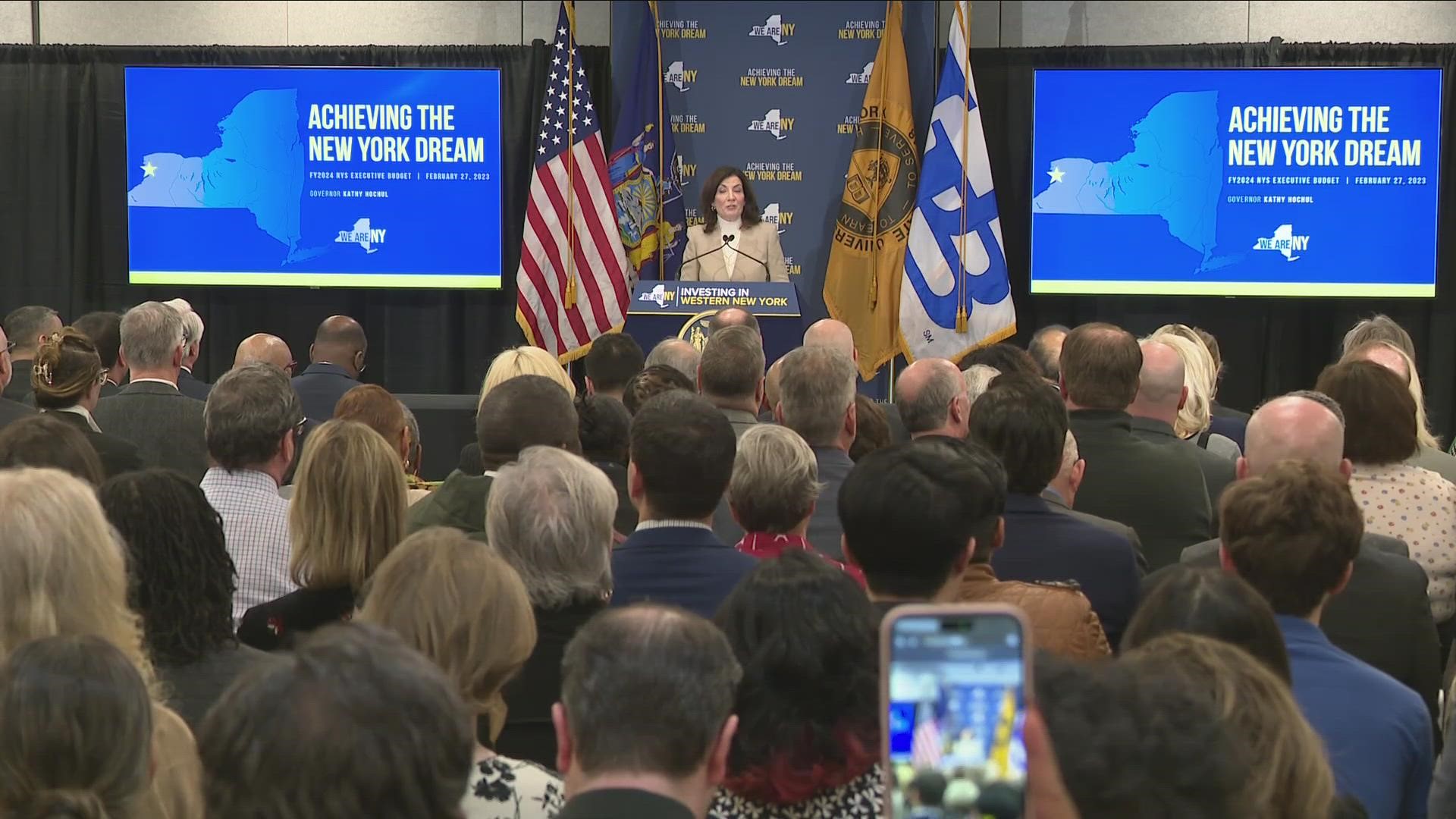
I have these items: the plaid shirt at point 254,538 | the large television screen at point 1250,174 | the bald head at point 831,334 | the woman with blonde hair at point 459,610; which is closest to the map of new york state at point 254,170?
the large television screen at point 1250,174

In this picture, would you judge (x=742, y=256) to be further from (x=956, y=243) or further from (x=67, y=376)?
(x=67, y=376)

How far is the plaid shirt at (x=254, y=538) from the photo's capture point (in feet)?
11.2

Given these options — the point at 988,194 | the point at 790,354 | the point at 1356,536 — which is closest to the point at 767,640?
the point at 1356,536

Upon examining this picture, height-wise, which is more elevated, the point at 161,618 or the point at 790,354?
the point at 790,354

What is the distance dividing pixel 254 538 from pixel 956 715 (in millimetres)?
2509

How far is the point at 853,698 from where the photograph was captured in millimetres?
1990

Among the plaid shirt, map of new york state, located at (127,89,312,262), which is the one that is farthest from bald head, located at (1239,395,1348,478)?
map of new york state, located at (127,89,312,262)

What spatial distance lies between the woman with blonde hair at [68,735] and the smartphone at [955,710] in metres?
0.85

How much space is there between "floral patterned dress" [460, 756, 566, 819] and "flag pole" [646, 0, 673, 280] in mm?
7009

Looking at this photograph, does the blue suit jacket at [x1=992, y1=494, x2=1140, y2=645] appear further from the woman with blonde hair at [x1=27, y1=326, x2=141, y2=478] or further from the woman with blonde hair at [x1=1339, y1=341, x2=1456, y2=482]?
the woman with blonde hair at [x1=27, y1=326, x2=141, y2=478]

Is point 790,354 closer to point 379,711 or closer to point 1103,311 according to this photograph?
point 379,711

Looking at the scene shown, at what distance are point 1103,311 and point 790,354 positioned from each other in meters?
5.53

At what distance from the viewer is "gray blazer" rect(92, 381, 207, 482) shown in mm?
4941

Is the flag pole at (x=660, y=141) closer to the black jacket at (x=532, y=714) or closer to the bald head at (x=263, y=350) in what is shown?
the bald head at (x=263, y=350)
